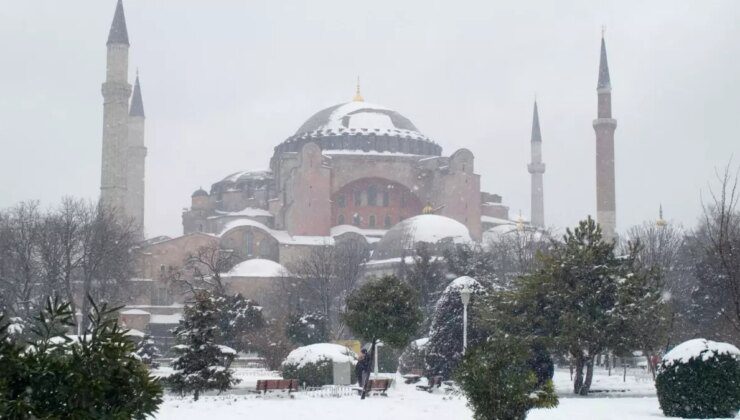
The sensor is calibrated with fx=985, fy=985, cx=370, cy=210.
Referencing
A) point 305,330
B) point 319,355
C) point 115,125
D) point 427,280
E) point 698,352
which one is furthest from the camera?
point 115,125

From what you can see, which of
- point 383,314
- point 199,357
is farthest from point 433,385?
point 199,357

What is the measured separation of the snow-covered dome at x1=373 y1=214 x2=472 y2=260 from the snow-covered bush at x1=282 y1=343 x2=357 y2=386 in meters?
26.7

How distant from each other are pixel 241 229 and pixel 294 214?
10.3ft

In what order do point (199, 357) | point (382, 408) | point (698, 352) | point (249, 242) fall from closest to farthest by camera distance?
point (698, 352) → point (382, 408) → point (199, 357) → point (249, 242)

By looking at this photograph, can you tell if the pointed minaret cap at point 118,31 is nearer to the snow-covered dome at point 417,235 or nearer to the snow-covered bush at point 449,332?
the snow-covered dome at point 417,235

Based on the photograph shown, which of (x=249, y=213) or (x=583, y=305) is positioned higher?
(x=249, y=213)

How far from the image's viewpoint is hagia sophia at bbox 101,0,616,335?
49.5m

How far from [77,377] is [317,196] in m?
49.5

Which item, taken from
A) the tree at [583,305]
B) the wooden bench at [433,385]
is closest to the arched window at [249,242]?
the wooden bench at [433,385]

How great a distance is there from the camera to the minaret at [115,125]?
167 feet

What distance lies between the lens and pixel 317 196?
56.2 meters

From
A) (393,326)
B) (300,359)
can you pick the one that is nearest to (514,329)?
(393,326)

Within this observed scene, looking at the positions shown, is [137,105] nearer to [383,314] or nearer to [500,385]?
[383,314]

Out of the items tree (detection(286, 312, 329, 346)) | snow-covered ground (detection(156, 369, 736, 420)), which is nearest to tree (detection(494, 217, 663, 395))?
snow-covered ground (detection(156, 369, 736, 420))
